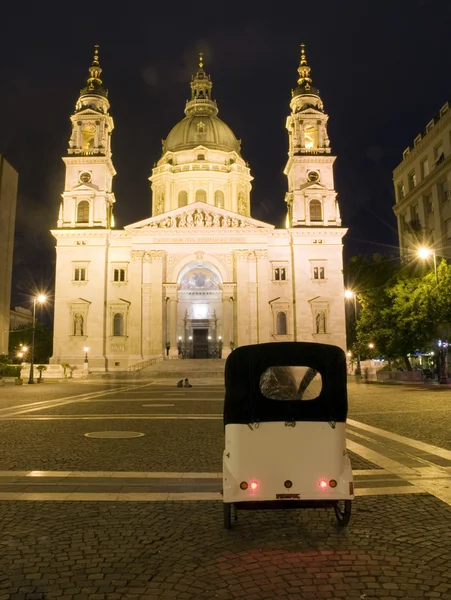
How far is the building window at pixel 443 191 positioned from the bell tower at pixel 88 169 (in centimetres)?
3509

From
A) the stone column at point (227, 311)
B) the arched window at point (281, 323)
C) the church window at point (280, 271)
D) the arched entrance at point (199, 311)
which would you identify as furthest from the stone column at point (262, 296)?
the arched entrance at point (199, 311)

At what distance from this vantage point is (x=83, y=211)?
201ft

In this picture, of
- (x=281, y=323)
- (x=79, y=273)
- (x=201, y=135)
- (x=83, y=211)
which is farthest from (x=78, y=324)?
(x=201, y=135)

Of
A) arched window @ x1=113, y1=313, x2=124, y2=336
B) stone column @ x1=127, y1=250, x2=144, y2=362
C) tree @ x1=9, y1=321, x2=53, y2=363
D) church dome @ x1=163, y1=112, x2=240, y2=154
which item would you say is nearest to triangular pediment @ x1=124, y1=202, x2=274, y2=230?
stone column @ x1=127, y1=250, x2=144, y2=362

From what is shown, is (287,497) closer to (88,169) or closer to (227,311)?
(227,311)

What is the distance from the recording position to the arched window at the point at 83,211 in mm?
61094

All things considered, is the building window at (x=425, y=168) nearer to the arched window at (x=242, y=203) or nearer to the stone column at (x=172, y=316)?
the arched window at (x=242, y=203)

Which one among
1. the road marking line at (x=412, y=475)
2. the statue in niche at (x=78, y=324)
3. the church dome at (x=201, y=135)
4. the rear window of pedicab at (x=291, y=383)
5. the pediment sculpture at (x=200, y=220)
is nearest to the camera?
the rear window of pedicab at (x=291, y=383)

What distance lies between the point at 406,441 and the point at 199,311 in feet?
174

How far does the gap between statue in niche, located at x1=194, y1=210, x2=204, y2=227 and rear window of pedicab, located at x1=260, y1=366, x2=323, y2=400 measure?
181 ft

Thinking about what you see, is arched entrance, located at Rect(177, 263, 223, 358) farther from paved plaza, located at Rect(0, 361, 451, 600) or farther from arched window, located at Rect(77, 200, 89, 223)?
paved plaza, located at Rect(0, 361, 451, 600)

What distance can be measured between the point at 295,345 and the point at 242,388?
0.76 m

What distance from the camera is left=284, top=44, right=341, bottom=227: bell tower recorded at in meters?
61.2

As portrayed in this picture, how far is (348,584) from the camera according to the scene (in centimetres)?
426
